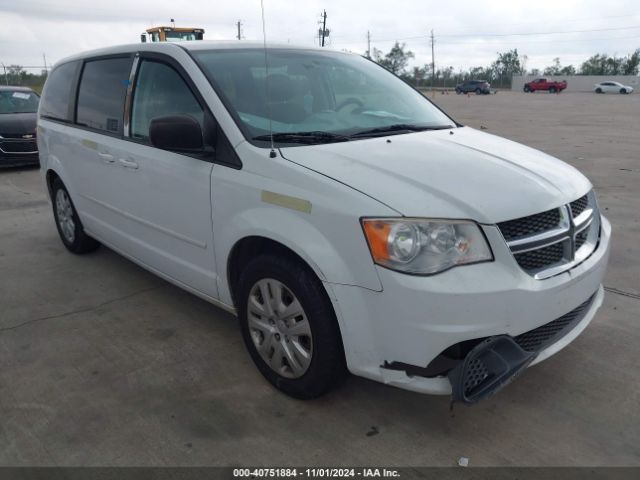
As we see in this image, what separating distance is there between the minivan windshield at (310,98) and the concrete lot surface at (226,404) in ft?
4.49

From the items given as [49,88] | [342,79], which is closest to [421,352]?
[342,79]

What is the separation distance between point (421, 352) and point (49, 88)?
4.59 m

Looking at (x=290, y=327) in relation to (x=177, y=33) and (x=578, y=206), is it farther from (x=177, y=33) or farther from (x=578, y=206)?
(x=177, y=33)

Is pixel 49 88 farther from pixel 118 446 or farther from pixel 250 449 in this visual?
pixel 250 449

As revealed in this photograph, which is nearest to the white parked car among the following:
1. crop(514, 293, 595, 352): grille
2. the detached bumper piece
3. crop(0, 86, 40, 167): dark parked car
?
crop(0, 86, 40, 167): dark parked car

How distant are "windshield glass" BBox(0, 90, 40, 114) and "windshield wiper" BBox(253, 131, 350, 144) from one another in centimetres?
991

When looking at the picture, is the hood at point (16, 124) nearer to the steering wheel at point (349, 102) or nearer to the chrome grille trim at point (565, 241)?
the steering wheel at point (349, 102)

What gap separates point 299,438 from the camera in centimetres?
251

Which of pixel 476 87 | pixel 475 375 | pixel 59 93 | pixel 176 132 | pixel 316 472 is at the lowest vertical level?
pixel 316 472

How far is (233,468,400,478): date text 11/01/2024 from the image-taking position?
2.29m

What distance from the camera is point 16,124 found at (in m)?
10.0

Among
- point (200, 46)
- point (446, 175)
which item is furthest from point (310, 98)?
point (446, 175)

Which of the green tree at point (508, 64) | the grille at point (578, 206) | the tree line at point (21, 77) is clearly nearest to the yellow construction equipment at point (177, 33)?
the tree line at point (21, 77)

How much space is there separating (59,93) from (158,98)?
2.01 m
